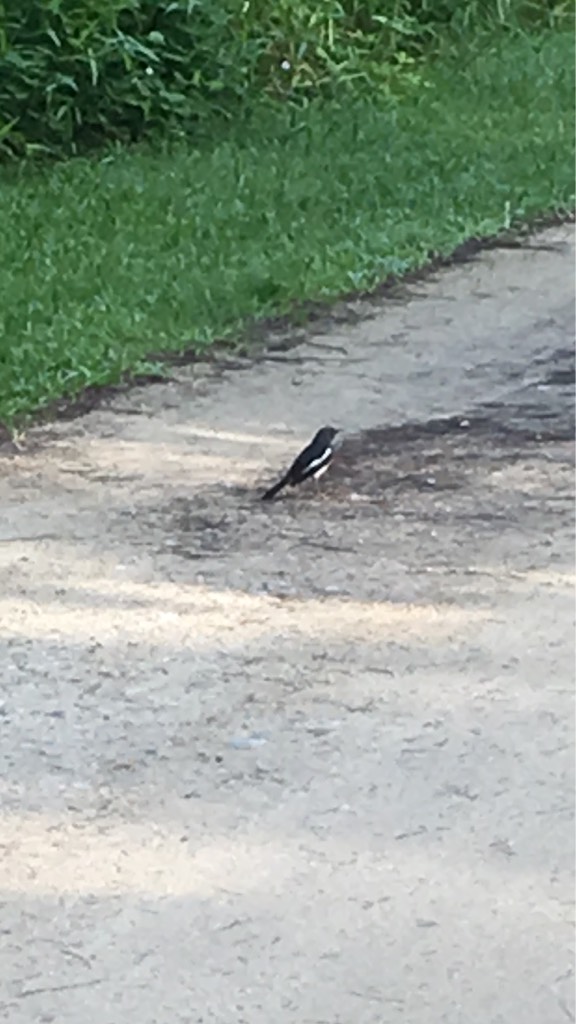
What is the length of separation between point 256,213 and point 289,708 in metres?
5.24

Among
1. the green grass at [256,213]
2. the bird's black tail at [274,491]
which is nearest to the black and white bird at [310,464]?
the bird's black tail at [274,491]

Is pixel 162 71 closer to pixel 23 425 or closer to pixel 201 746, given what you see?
pixel 23 425

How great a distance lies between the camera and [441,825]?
405cm

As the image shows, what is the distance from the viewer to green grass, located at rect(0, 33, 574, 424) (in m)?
7.75

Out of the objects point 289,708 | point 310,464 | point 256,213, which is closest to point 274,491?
point 310,464

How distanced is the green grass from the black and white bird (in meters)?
1.19

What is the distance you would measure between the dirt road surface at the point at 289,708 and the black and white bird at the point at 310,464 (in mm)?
57

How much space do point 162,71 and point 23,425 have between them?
5503 millimetres

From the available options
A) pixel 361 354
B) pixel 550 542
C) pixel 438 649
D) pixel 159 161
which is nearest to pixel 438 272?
pixel 361 354

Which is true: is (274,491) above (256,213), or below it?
above

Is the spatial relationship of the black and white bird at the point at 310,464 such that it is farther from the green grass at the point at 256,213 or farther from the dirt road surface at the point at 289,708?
the green grass at the point at 256,213

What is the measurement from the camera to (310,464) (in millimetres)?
5988

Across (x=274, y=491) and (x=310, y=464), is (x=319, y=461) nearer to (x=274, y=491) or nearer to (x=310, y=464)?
(x=310, y=464)

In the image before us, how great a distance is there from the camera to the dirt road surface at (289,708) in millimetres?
3559
